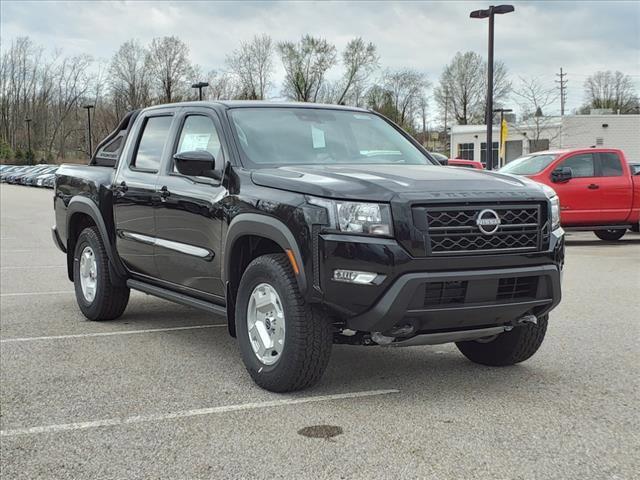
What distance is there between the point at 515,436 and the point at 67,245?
5285 mm

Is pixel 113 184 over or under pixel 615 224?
over

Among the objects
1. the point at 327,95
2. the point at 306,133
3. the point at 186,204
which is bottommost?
the point at 186,204

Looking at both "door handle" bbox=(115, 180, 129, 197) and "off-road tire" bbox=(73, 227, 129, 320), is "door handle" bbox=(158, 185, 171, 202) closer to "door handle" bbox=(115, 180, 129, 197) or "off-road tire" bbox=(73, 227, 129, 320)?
"door handle" bbox=(115, 180, 129, 197)

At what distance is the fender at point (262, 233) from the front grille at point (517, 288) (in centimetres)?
113

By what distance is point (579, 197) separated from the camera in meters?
14.7

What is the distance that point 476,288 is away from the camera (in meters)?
4.36

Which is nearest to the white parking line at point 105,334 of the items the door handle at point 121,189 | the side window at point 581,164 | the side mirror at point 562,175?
the door handle at point 121,189

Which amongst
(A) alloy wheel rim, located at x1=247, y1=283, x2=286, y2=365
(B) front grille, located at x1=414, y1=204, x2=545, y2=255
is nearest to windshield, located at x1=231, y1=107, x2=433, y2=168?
(A) alloy wheel rim, located at x1=247, y1=283, x2=286, y2=365

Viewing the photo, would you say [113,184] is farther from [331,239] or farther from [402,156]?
[331,239]

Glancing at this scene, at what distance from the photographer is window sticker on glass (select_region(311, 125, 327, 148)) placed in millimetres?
5660

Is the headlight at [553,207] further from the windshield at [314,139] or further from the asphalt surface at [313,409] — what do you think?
the windshield at [314,139]

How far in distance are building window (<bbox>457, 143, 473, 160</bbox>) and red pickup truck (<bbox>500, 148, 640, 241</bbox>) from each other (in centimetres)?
4982

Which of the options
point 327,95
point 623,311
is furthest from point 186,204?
point 327,95

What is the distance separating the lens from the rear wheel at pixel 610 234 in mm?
16188
